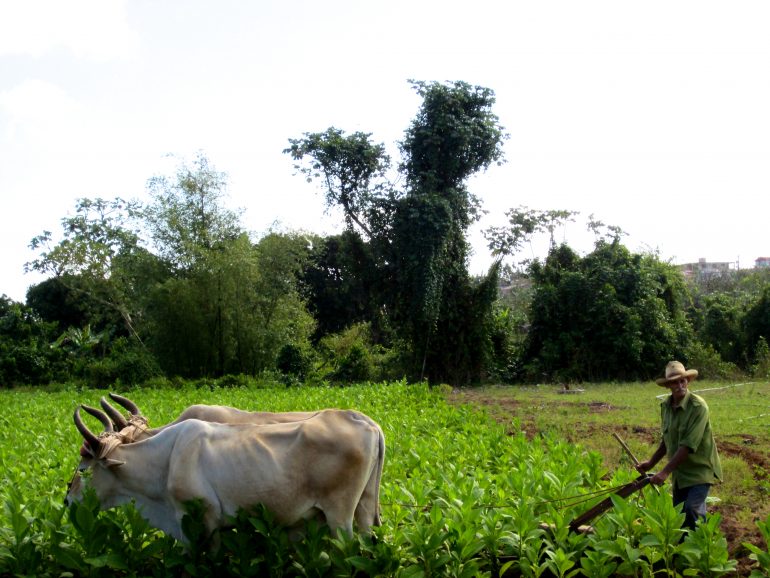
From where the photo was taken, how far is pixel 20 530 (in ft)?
16.9

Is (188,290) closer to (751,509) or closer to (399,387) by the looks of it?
(399,387)

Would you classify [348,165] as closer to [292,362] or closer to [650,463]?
[292,362]

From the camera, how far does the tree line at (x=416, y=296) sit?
2250 centimetres

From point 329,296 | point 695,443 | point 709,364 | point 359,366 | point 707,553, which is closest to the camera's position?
point 707,553

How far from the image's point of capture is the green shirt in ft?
17.9

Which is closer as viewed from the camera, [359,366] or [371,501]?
[371,501]

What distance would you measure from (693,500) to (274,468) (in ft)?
9.96

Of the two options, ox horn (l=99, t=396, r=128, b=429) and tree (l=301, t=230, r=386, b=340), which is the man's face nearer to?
ox horn (l=99, t=396, r=128, b=429)

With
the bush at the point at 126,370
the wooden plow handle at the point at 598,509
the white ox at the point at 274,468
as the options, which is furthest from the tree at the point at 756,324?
the white ox at the point at 274,468

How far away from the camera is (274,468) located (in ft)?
16.7

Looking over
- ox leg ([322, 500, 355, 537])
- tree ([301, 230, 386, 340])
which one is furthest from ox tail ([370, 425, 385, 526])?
tree ([301, 230, 386, 340])

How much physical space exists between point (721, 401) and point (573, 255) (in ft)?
34.6

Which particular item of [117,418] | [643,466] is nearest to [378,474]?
[643,466]

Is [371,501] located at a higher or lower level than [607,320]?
lower
